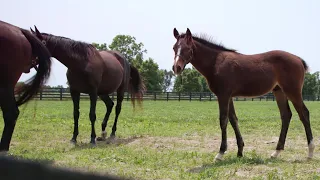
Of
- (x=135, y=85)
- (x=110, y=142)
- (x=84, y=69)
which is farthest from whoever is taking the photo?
(x=135, y=85)

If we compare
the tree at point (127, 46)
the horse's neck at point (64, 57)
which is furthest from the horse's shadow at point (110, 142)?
the tree at point (127, 46)

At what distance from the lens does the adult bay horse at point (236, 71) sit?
5469mm

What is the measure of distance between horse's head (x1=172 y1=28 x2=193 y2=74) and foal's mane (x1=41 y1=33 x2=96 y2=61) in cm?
227

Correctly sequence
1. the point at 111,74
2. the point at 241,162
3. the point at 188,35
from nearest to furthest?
the point at 241,162, the point at 188,35, the point at 111,74

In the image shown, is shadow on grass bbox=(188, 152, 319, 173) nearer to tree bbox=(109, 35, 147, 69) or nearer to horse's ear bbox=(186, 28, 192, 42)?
horse's ear bbox=(186, 28, 192, 42)

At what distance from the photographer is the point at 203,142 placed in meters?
7.50

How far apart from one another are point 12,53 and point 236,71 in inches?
132

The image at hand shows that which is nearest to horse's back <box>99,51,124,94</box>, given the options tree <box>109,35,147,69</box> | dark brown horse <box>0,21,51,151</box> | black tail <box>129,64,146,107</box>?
black tail <box>129,64,146,107</box>

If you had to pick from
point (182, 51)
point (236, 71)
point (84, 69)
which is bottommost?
point (236, 71)

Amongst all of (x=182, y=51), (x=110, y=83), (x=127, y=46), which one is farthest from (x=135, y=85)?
(x=127, y=46)

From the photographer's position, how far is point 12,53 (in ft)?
14.9

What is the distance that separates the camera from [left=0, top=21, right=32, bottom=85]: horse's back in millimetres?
4441

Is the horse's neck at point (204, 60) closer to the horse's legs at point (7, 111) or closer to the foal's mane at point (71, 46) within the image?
the foal's mane at point (71, 46)

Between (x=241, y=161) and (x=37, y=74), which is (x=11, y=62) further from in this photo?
(x=241, y=161)
